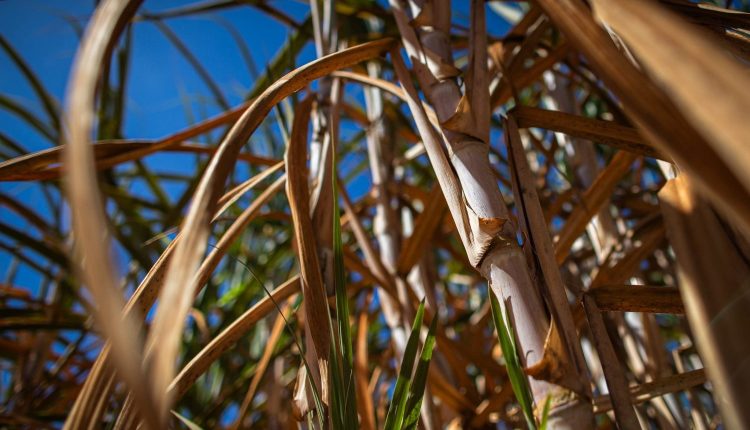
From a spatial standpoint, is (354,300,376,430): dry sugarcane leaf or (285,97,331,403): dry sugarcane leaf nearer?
(285,97,331,403): dry sugarcane leaf

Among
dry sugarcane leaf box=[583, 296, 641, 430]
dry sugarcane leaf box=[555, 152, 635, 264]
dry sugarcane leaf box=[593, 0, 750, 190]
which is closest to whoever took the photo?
dry sugarcane leaf box=[593, 0, 750, 190]

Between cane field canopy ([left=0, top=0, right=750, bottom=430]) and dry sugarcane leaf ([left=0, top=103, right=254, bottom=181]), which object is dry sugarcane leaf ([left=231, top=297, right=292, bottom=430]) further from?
dry sugarcane leaf ([left=0, top=103, right=254, bottom=181])

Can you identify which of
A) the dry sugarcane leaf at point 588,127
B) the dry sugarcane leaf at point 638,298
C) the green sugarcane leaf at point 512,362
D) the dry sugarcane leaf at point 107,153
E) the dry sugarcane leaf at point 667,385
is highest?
the dry sugarcane leaf at point 107,153

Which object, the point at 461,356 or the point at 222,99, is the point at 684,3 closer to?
the point at 461,356

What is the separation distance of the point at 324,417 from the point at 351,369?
0.10 feet

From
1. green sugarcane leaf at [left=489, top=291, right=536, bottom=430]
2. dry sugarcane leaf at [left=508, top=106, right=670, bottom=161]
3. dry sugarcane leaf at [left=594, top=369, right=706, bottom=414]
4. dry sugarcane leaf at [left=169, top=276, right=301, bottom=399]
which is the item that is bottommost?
dry sugarcane leaf at [left=594, top=369, right=706, bottom=414]

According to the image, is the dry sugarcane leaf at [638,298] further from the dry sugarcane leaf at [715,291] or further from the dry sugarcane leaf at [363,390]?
the dry sugarcane leaf at [363,390]

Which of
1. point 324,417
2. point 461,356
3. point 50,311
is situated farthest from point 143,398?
point 50,311

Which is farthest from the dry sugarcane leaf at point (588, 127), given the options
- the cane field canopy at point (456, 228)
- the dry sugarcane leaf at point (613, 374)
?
the dry sugarcane leaf at point (613, 374)

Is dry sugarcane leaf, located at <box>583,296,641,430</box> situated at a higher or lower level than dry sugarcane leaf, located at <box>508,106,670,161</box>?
lower

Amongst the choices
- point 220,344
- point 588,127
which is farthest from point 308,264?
point 588,127

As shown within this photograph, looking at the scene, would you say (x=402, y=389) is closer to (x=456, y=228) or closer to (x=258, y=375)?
(x=456, y=228)

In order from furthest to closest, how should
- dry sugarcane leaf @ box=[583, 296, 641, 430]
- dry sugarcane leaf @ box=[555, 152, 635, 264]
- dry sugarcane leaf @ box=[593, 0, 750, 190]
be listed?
dry sugarcane leaf @ box=[555, 152, 635, 264]
dry sugarcane leaf @ box=[583, 296, 641, 430]
dry sugarcane leaf @ box=[593, 0, 750, 190]

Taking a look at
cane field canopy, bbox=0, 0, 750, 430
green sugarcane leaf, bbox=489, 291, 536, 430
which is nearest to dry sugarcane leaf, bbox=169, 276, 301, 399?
cane field canopy, bbox=0, 0, 750, 430
